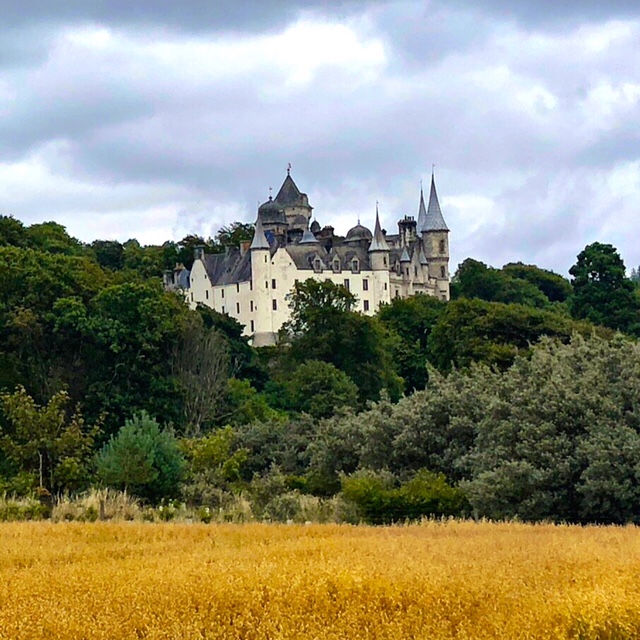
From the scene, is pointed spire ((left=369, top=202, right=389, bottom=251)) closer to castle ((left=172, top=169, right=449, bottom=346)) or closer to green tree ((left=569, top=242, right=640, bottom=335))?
castle ((left=172, top=169, right=449, bottom=346))

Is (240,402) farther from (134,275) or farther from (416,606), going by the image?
(416,606)

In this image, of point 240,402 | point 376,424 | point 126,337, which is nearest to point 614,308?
point 240,402

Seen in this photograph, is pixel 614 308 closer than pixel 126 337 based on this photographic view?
No

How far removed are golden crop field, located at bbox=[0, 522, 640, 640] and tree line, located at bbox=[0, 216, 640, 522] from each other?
29.5 ft

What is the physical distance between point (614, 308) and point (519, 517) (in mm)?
72449

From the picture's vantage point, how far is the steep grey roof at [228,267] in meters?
118

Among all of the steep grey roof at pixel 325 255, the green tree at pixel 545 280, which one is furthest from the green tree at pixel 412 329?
the green tree at pixel 545 280

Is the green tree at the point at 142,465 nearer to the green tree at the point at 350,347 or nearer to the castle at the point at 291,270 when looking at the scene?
the green tree at the point at 350,347

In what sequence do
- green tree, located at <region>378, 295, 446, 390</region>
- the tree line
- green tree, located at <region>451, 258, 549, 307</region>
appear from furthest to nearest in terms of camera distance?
green tree, located at <region>451, 258, 549, 307</region> < green tree, located at <region>378, 295, 446, 390</region> < the tree line

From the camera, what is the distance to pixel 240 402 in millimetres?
66438

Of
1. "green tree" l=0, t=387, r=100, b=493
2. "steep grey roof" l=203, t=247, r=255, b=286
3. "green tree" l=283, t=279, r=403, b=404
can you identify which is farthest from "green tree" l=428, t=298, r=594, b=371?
"steep grey roof" l=203, t=247, r=255, b=286

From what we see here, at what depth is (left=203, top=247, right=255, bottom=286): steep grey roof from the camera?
117875 mm

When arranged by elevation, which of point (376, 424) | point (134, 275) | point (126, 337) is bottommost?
point (376, 424)

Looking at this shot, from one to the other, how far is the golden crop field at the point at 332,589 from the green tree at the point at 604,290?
79.3m
